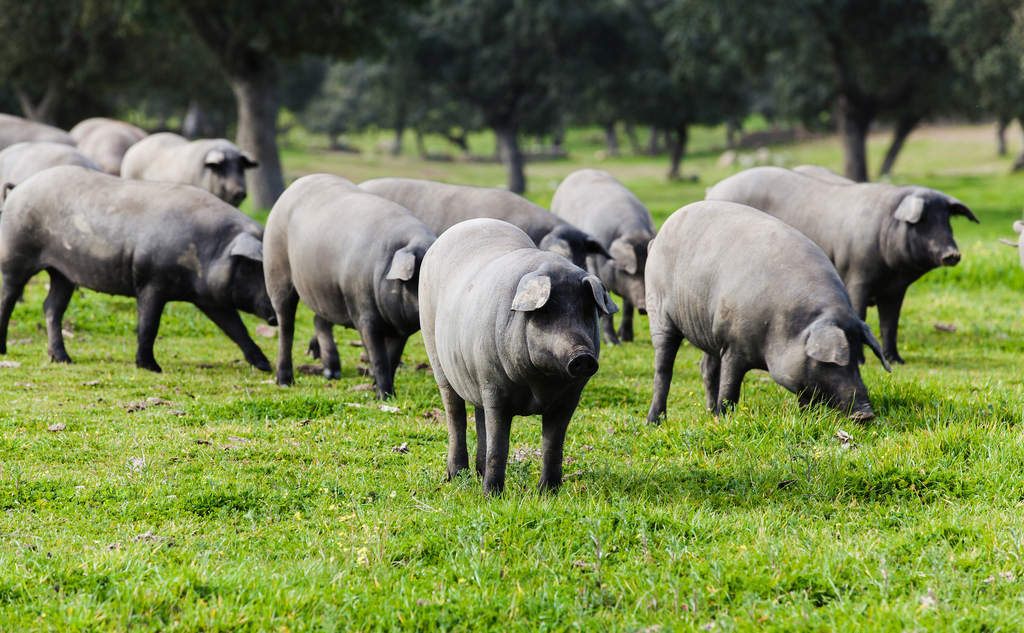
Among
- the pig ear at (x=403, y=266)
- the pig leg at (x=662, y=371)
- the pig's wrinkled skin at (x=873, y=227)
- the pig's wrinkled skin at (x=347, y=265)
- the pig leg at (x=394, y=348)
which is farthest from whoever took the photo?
the pig's wrinkled skin at (x=873, y=227)

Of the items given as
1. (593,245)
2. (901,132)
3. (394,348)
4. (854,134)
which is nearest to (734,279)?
(394,348)

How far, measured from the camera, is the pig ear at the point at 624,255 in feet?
33.4

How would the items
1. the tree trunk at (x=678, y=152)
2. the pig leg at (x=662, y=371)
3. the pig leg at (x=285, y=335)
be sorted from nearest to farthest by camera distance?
the pig leg at (x=662, y=371)
the pig leg at (x=285, y=335)
the tree trunk at (x=678, y=152)

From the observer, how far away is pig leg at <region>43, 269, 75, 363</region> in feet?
28.9

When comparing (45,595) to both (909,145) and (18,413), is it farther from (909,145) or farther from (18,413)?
(909,145)

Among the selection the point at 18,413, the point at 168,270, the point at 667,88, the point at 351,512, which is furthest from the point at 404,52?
the point at 351,512

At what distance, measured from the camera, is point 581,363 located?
4.25 m

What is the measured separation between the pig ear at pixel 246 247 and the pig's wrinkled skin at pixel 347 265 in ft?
0.40

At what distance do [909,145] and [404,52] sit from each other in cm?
3829

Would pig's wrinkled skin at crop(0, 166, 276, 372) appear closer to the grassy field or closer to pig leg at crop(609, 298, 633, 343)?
the grassy field

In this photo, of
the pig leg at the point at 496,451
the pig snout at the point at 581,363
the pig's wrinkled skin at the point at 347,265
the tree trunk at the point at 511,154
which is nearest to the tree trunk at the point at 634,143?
the tree trunk at the point at 511,154

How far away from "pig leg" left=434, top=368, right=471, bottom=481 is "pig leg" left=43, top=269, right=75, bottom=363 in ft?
16.4

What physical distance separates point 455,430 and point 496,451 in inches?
21.6

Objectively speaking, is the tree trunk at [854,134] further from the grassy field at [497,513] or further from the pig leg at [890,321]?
the grassy field at [497,513]
